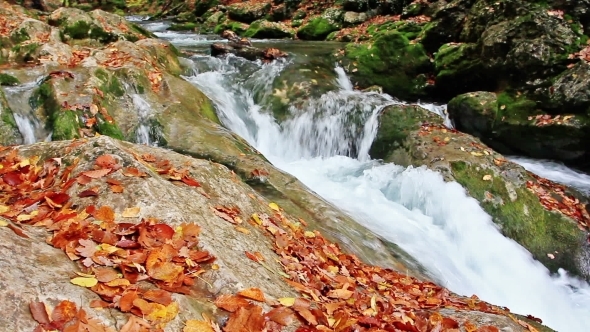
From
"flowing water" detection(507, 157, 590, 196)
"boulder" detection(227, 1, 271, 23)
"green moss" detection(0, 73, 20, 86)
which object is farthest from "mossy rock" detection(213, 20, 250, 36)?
"flowing water" detection(507, 157, 590, 196)

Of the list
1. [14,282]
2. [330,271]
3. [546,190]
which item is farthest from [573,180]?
[14,282]

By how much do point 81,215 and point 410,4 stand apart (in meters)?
20.1

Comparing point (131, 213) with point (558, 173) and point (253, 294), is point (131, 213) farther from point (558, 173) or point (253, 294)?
point (558, 173)

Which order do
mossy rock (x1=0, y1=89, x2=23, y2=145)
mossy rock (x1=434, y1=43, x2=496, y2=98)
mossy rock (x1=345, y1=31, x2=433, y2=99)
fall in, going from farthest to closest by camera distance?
mossy rock (x1=345, y1=31, x2=433, y2=99), mossy rock (x1=434, y1=43, x2=496, y2=98), mossy rock (x1=0, y1=89, x2=23, y2=145)

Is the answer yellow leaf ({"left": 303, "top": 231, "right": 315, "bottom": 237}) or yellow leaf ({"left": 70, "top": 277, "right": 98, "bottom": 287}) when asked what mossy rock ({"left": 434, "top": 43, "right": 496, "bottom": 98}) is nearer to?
yellow leaf ({"left": 303, "top": 231, "right": 315, "bottom": 237})

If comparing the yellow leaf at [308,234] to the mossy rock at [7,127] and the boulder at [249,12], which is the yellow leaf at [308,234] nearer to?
the mossy rock at [7,127]

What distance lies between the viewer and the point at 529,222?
304 inches

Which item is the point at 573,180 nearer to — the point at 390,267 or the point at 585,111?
the point at 585,111

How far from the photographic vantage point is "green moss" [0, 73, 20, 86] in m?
7.30

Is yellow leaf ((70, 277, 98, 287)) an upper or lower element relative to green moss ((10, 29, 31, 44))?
lower

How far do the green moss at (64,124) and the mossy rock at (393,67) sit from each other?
8.41 metres

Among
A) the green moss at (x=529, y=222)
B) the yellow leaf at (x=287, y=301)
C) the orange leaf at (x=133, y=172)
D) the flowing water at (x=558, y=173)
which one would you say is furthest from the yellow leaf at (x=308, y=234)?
the flowing water at (x=558, y=173)

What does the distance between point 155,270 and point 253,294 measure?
1.85 feet

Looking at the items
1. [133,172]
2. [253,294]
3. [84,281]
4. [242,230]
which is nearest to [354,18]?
[242,230]
